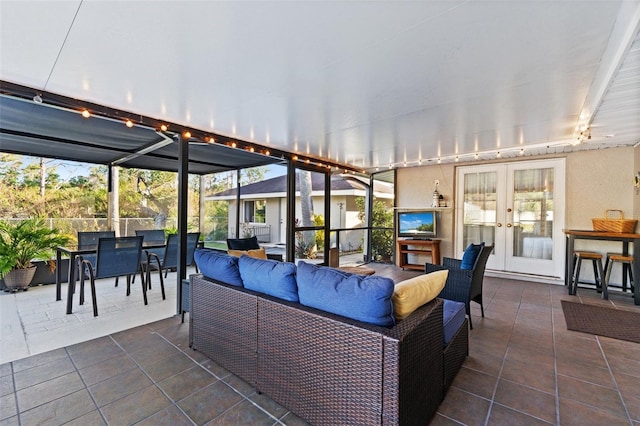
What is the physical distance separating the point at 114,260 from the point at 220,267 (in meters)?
2.28

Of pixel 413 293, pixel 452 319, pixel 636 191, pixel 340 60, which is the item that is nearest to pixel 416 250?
pixel 636 191

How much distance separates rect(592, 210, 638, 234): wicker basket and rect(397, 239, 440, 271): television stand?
2.63 m

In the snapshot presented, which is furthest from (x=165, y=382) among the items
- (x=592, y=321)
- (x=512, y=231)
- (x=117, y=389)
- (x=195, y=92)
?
(x=512, y=231)

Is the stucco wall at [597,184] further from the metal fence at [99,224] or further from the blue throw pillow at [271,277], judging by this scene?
the metal fence at [99,224]

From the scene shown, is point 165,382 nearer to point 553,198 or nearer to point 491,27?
point 491,27

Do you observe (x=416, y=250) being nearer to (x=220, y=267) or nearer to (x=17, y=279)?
(x=220, y=267)

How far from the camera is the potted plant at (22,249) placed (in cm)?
427

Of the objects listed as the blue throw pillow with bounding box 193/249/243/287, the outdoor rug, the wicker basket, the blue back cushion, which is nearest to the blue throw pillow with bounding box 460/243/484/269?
the outdoor rug

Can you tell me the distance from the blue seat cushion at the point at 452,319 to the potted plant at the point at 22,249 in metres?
5.82

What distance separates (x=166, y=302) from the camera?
4074mm

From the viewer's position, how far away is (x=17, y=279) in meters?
4.40

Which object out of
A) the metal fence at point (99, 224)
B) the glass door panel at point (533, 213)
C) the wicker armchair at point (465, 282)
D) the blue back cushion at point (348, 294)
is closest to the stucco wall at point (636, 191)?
the glass door panel at point (533, 213)

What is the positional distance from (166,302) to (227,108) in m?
2.88

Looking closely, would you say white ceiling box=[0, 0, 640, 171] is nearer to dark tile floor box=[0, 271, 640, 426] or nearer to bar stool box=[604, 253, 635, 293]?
bar stool box=[604, 253, 635, 293]
